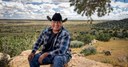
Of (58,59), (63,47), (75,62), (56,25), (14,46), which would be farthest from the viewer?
(14,46)

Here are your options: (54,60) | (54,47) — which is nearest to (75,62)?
(54,47)

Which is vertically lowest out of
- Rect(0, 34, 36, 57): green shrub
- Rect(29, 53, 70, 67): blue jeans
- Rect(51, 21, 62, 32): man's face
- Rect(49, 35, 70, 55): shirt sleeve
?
Rect(0, 34, 36, 57): green shrub

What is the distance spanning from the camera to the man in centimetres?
417

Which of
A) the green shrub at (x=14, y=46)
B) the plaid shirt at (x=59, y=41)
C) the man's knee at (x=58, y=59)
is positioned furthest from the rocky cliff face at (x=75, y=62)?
the green shrub at (x=14, y=46)

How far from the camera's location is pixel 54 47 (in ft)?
14.2

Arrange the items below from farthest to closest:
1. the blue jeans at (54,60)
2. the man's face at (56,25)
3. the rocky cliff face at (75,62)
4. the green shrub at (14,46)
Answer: the green shrub at (14,46)
the rocky cliff face at (75,62)
the man's face at (56,25)
the blue jeans at (54,60)

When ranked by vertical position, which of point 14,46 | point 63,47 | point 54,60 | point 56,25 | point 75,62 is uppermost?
point 56,25

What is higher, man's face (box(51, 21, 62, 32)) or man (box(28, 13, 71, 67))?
man's face (box(51, 21, 62, 32))

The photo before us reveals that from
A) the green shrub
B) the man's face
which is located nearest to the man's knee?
the man's face

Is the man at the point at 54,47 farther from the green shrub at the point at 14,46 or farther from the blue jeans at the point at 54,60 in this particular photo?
the green shrub at the point at 14,46

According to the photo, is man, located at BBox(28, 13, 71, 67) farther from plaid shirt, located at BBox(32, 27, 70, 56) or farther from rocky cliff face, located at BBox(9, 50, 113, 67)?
rocky cliff face, located at BBox(9, 50, 113, 67)

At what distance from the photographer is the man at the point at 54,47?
4.17 metres

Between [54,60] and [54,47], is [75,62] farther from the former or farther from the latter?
[54,60]

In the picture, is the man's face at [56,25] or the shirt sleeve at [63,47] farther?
the man's face at [56,25]
